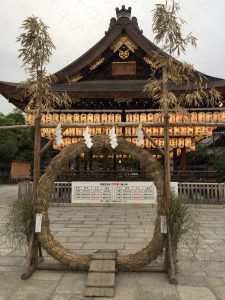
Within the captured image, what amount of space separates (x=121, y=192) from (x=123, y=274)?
8.42 meters

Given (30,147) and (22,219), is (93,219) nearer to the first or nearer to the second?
(22,219)

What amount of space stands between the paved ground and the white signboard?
3.18 meters

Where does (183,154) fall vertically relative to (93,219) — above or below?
above

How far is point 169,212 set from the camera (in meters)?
5.23

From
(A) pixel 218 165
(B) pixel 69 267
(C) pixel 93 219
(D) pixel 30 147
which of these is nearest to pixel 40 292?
(B) pixel 69 267

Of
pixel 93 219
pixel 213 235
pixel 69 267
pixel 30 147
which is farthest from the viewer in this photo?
pixel 30 147

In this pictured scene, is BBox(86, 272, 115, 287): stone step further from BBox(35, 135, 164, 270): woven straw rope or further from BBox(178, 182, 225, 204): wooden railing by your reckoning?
BBox(178, 182, 225, 204): wooden railing

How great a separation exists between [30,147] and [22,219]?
102 ft

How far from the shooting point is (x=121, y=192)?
13.6 meters

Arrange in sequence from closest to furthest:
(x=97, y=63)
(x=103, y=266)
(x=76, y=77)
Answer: (x=103, y=266) < (x=97, y=63) < (x=76, y=77)

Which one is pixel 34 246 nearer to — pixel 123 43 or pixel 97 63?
pixel 97 63

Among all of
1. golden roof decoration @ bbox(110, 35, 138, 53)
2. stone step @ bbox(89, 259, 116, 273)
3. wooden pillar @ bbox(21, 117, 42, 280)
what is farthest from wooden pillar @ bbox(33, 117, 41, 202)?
golden roof decoration @ bbox(110, 35, 138, 53)

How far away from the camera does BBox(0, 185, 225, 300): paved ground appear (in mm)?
4387

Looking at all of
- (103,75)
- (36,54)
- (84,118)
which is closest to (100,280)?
(36,54)
